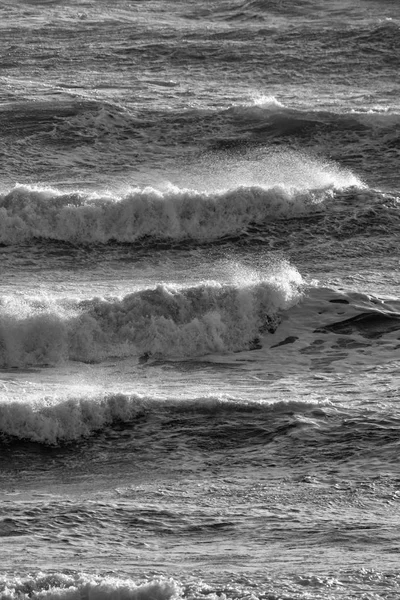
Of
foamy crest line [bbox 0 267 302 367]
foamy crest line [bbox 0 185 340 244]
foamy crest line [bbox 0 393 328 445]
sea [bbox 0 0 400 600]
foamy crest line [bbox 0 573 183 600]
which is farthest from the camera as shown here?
foamy crest line [bbox 0 185 340 244]

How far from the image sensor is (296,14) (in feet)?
88.3

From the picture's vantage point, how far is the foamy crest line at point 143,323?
42.6 feet

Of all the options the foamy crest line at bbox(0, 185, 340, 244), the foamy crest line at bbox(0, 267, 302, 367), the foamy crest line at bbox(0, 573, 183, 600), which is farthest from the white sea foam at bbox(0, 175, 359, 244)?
the foamy crest line at bbox(0, 573, 183, 600)

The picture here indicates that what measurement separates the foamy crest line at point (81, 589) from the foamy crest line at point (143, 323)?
16.1ft

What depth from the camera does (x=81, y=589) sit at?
800cm

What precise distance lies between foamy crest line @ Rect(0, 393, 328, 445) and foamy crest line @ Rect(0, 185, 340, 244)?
559 cm

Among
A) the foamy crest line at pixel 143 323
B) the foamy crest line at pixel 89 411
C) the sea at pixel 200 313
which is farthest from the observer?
the foamy crest line at pixel 143 323

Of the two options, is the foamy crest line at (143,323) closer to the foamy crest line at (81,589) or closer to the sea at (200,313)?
A: the sea at (200,313)

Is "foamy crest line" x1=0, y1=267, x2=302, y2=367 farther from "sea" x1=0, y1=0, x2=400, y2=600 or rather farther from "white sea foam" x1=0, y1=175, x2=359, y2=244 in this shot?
"white sea foam" x1=0, y1=175, x2=359, y2=244

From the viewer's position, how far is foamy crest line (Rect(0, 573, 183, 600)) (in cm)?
795

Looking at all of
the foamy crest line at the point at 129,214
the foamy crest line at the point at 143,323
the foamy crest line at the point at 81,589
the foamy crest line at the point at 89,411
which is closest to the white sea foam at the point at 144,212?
the foamy crest line at the point at 129,214

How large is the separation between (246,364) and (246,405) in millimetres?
1508

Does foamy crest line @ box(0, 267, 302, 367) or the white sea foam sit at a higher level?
the white sea foam

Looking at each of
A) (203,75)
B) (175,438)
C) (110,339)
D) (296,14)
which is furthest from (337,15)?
(175,438)
